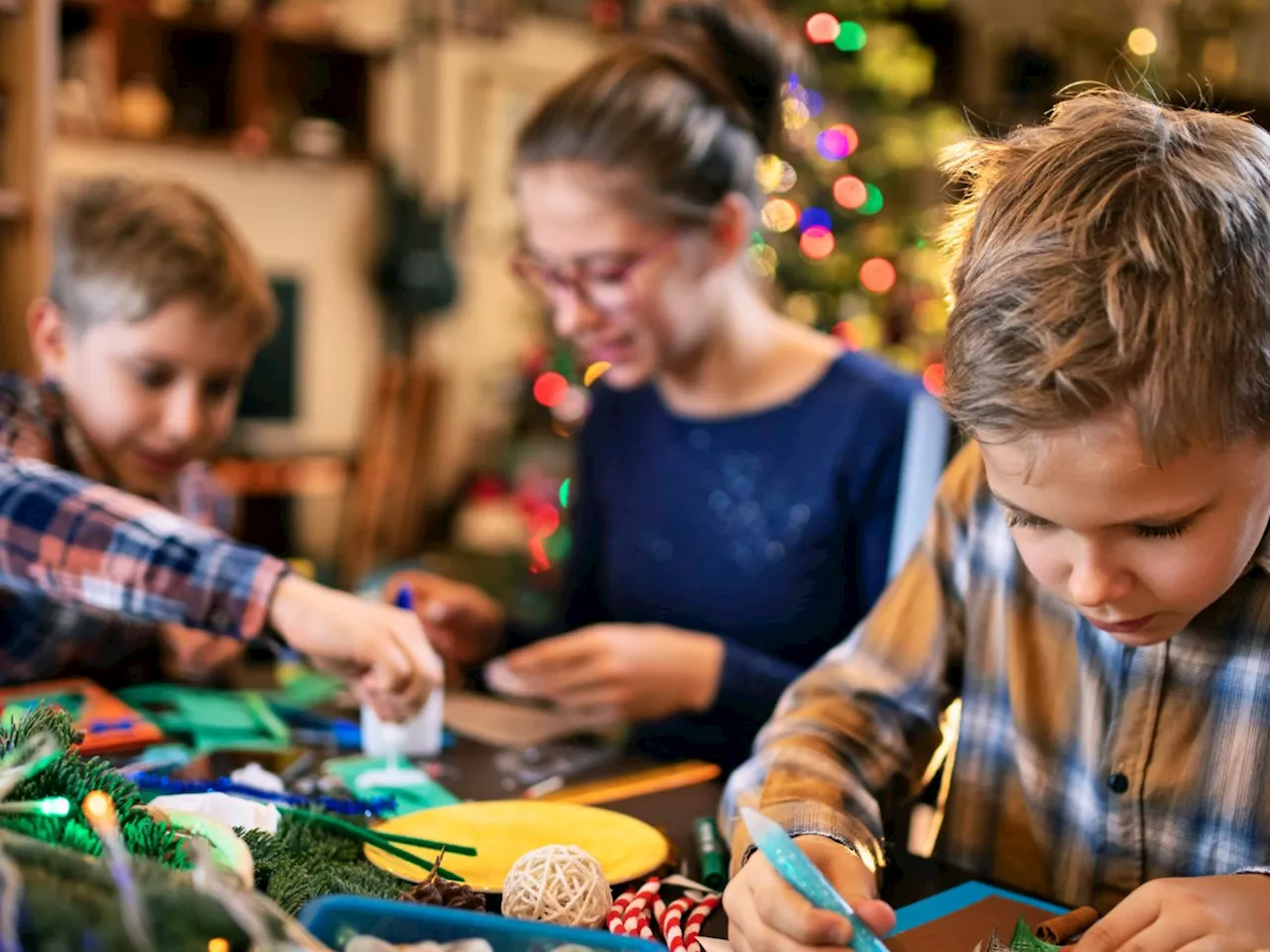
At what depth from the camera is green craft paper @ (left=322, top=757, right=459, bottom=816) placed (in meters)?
0.95

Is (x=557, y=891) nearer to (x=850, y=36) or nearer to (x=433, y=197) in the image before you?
(x=850, y=36)

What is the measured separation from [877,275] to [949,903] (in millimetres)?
2454

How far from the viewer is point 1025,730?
998mm

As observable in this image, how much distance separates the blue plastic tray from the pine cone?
101mm

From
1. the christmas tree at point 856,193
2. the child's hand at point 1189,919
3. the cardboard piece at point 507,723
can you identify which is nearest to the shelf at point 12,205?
the christmas tree at point 856,193

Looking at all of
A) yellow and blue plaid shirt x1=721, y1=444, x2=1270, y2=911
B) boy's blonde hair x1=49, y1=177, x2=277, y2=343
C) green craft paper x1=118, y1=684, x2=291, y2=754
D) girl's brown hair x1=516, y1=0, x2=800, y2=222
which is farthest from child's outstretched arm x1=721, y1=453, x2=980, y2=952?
boy's blonde hair x1=49, y1=177, x2=277, y2=343

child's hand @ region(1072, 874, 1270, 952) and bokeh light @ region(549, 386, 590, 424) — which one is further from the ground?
child's hand @ region(1072, 874, 1270, 952)

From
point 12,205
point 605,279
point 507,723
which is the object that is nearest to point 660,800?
point 507,723

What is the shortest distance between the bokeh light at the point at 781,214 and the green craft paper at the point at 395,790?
2.08 meters

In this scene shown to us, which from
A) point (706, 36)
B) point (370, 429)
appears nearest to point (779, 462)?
point (706, 36)

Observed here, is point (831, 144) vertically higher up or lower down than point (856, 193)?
higher up

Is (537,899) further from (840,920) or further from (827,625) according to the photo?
(827,625)

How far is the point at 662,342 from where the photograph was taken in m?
1.50

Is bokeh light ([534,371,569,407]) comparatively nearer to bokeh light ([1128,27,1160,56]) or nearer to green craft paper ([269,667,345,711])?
bokeh light ([1128,27,1160,56])
